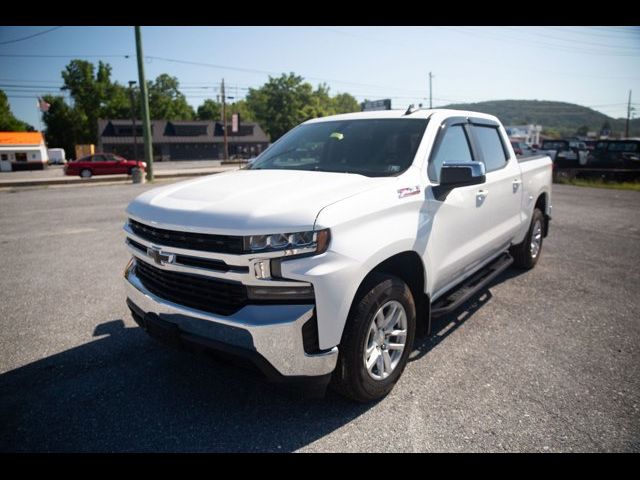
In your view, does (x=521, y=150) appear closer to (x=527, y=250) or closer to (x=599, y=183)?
(x=599, y=183)

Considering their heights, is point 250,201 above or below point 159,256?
above

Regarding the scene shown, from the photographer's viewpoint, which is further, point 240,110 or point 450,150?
point 240,110

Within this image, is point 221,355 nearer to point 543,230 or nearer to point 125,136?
point 543,230

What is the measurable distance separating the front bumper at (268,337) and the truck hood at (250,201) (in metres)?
0.45

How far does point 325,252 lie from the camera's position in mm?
2264

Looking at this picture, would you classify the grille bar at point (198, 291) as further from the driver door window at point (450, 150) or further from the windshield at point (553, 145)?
the windshield at point (553, 145)

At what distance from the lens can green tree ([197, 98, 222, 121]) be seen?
3632 inches

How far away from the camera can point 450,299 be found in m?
3.50

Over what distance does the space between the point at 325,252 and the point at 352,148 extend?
1.58 meters

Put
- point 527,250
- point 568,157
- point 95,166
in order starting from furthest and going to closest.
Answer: point 95,166 → point 568,157 → point 527,250

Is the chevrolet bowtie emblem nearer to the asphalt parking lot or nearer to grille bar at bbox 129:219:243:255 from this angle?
grille bar at bbox 129:219:243:255

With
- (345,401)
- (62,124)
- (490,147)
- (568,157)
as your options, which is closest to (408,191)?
(345,401)
